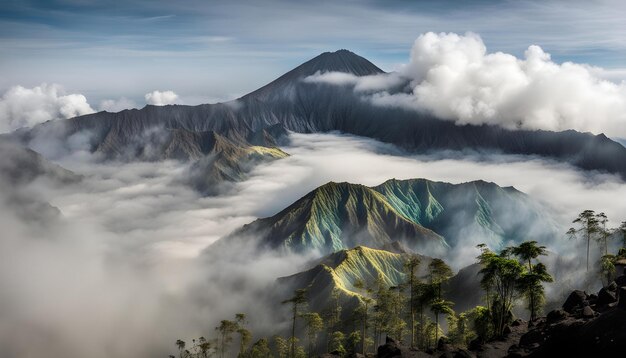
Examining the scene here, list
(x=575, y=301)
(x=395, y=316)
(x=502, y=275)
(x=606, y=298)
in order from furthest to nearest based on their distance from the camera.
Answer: (x=395, y=316), (x=502, y=275), (x=575, y=301), (x=606, y=298)

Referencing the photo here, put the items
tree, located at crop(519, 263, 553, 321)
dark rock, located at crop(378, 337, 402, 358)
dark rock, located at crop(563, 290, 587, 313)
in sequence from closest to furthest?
dark rock, located at crop(378, 337, 402, 358) < dark rock, located at crop(563, 290, 587, 313) < tree, located at crop(519, 263, 553, 321)

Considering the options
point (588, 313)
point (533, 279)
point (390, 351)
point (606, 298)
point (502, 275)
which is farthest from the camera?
point (502, 275)

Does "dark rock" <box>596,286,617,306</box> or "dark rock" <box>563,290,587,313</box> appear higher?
"dark rock" <box>596,286,617,306</box>

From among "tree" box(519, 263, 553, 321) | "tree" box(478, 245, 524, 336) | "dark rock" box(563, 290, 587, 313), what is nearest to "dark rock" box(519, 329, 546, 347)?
"dark rock" box(563, 290, 587, 313)

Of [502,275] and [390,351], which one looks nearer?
[390,351]

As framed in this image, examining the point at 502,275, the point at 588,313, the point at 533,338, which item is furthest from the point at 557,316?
the point at 502,275

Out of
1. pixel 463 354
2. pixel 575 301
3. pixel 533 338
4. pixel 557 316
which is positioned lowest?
pixel 463 354

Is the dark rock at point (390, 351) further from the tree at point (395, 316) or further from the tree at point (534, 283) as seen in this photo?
the tree at point (395, 316)

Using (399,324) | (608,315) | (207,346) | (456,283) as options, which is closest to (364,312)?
(399,324)

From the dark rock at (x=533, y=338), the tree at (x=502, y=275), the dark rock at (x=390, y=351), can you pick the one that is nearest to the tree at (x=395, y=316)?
the tree at (x=502, y=275)

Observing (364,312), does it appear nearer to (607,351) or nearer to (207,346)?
(207,346)

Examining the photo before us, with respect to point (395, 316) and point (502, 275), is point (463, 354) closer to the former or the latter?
point (502, 275)

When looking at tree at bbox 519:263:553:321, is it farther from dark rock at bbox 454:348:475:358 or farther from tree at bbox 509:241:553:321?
dark rock at bbox 454:348:475:358

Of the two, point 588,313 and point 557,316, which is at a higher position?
point 588,313
